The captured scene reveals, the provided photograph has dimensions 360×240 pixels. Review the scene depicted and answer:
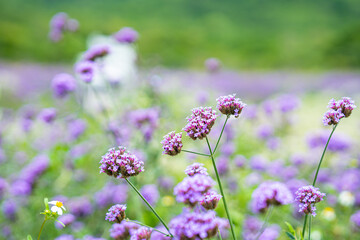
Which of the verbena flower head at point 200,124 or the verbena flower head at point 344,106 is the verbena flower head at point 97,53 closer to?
the verbena flower head at point 200,124

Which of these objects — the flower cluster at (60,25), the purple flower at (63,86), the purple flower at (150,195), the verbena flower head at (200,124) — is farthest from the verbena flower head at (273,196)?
the flower cluster at (60,25)

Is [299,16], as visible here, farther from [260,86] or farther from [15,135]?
[15,135]

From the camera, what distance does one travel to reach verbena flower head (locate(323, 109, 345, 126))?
1.41 m

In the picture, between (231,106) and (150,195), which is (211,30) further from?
(231,106)

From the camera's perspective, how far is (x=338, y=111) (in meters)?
1.43

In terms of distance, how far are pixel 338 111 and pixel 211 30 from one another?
833 inches

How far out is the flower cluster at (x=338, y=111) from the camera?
142 cm

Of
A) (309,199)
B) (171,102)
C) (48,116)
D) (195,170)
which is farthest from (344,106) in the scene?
(171,102)

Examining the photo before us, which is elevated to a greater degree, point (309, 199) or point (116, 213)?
point (309, 199)

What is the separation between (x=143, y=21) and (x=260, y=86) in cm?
1312

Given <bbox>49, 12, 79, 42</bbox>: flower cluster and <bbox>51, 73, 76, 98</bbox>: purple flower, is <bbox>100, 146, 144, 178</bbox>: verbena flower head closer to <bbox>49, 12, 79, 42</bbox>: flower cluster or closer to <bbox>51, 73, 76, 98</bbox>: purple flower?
<bbox>51, 73, 76, 98</bbox>: purple flower

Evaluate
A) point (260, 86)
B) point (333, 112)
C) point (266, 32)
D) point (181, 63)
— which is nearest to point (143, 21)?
point (181, 63)

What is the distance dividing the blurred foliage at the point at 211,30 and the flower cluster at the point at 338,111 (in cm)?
1659

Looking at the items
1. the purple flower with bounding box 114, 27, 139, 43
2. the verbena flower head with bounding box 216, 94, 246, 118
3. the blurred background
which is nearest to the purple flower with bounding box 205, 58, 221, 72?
the blurred background
